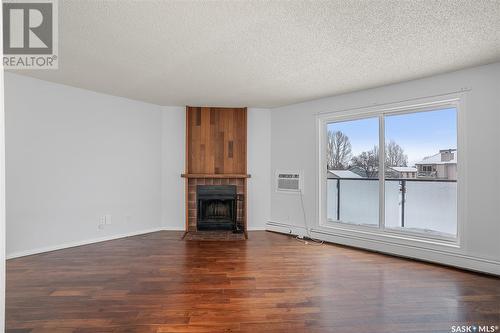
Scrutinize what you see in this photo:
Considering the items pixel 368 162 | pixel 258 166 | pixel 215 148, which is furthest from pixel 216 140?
pixel 368 162

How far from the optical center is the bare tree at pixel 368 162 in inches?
156

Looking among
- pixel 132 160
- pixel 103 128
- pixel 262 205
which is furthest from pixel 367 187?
pixel 103 128

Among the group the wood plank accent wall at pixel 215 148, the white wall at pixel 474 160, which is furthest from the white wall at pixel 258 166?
the white wall at pixel 474 160

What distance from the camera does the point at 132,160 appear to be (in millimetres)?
4621

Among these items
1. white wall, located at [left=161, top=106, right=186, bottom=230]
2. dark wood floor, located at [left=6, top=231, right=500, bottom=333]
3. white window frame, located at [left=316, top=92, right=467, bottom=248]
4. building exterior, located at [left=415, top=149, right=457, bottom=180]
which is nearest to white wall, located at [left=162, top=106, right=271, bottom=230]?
white wall, located at [left=161, top=106, right=186, bottom=230]

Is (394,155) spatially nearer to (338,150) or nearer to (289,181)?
(338,150)

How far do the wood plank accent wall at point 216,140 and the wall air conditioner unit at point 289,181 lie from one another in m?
0.70

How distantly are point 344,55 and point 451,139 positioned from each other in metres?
1.88

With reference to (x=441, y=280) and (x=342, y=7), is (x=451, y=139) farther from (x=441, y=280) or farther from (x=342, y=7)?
(x=342, y=7)

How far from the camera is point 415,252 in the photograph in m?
3.40

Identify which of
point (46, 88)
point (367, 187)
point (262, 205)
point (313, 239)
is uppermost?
point (46, 88)

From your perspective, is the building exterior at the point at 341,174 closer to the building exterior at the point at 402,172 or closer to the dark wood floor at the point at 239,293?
the building exterior at the point at 402,172

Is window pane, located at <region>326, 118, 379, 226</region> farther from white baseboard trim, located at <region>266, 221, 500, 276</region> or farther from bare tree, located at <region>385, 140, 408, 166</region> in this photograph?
white baseboard trim, located at <region>266, 221, 500, 276</region>

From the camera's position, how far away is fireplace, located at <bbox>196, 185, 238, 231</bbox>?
4805 mm
